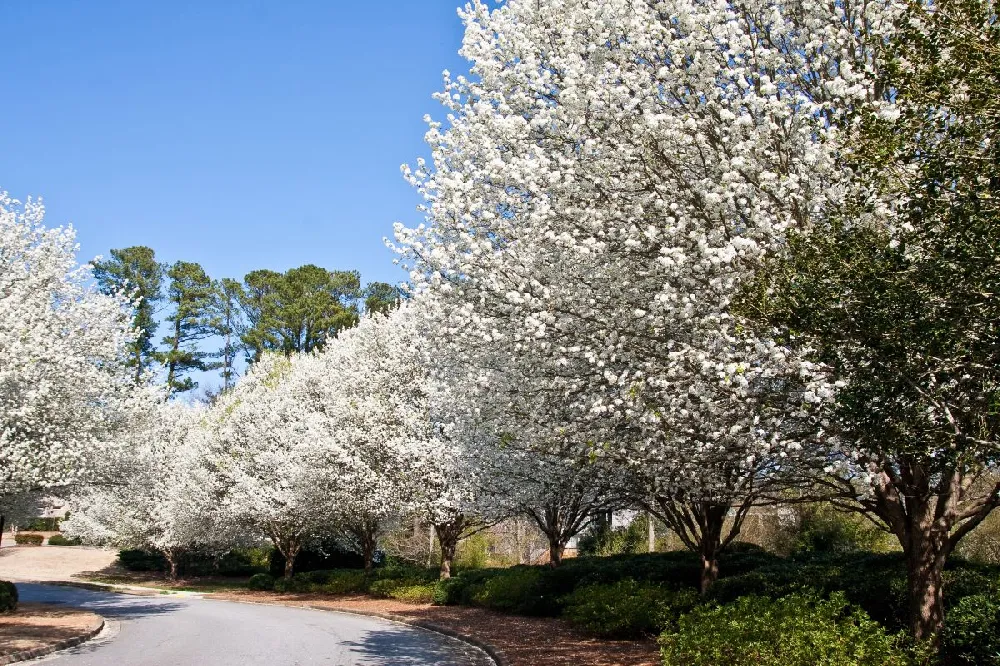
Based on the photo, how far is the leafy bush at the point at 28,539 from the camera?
198ft

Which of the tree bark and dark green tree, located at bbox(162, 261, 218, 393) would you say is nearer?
the tree bark

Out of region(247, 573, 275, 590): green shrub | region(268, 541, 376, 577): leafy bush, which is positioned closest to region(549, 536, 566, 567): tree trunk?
region(268, 541, 376, 577): leafy bush

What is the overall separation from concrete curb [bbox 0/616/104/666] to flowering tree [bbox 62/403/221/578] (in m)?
18.7

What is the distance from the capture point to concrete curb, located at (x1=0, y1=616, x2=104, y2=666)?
48.9 ft

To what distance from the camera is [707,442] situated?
10.5 metres

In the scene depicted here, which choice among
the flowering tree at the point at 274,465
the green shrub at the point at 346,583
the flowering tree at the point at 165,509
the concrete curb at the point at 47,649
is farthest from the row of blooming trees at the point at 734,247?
the flowering tree at the point at 165,509

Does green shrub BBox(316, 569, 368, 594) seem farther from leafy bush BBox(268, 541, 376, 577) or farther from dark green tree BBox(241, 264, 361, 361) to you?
dark green tree BBox(241, 264, 361, 361)

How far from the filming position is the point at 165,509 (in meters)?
41.3

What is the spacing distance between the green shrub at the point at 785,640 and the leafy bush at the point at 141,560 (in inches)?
1771

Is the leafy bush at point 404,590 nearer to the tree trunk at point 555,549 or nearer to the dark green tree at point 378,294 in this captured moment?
the tree trunk at point 555,549

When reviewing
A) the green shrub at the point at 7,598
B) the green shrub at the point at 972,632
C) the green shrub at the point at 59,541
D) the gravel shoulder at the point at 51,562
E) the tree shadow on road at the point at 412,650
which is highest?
the green shrub at the point at 972,632

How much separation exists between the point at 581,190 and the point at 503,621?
550 inches

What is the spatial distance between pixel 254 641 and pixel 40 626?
228 inches

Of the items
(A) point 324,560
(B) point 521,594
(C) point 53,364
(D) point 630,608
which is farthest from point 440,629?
(A) point 324,560
